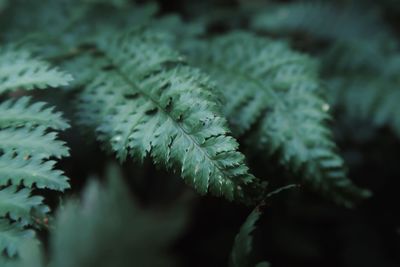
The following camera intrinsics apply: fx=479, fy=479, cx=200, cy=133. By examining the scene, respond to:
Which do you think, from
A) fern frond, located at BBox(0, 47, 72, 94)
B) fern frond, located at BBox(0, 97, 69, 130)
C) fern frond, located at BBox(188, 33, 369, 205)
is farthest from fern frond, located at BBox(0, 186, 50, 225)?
fern frond, located at BBox(188, 33, 369, 205)

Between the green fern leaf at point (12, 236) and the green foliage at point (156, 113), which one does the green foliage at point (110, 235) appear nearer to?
the green foliage at point (156, 113)

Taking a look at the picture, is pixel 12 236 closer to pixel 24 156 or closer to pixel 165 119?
pixel 24 156

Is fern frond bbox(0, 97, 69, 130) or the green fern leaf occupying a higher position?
fern frond bbox(0, 97, 69, 130)

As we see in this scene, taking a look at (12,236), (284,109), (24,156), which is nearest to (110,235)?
(12,236)

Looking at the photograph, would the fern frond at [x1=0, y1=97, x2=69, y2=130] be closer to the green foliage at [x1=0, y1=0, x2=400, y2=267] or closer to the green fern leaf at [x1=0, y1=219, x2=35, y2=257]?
the green foliage at [x1=0, y1=0, x2=400, y2=267]

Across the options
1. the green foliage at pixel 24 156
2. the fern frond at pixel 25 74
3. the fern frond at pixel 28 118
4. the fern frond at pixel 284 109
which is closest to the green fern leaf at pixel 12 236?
the green foliage at pixel 24 156

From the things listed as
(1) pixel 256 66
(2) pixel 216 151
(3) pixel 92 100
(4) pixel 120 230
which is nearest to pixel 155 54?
(3) pixel 92 100
